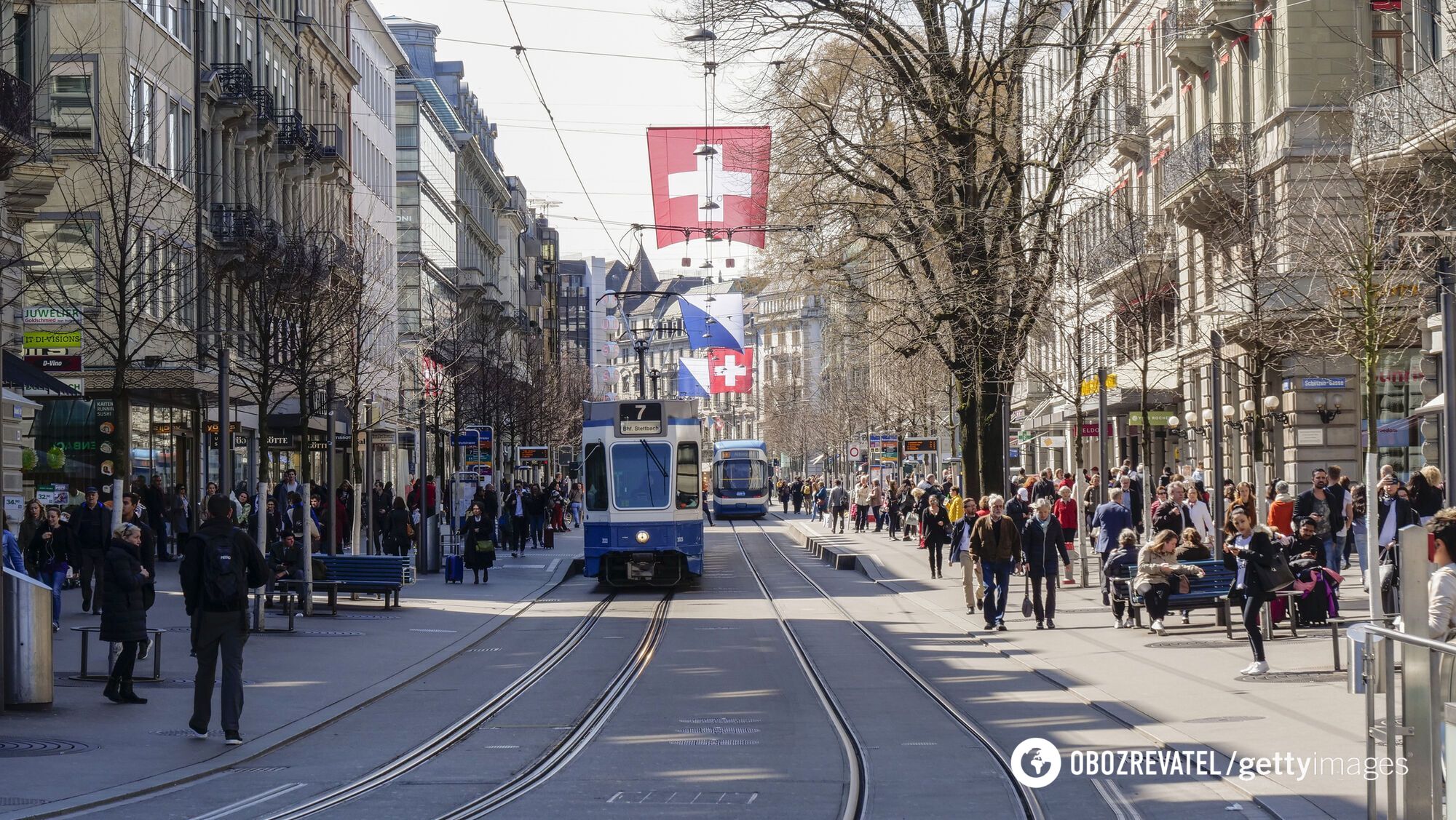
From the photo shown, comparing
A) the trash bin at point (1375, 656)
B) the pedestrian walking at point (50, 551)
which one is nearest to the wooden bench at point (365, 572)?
the pedestrian walking at point (50, 551)

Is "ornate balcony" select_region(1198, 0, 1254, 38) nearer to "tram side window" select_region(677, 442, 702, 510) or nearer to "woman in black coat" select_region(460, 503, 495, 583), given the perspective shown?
"tram side window" select_region(677, 442, 702, 510)

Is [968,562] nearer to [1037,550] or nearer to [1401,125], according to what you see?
[1037,550]

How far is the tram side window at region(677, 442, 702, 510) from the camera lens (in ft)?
105

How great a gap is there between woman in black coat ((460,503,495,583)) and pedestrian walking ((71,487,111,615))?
9.24 metres

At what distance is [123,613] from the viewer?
617 inches

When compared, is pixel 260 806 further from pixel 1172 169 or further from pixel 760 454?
pixel 760 454

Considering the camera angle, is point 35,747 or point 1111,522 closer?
point 35,747

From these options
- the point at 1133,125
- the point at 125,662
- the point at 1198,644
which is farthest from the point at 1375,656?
the point at 1133,125

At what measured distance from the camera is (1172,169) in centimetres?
4103

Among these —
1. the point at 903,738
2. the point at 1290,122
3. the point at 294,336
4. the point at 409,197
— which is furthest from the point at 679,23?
the point at 409,197

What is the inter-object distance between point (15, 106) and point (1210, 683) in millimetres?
14829

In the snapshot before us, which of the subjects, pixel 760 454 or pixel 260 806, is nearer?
pixel 260 806

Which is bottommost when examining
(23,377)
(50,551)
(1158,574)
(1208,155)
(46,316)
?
(1158,574)

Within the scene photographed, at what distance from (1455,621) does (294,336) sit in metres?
24.1
